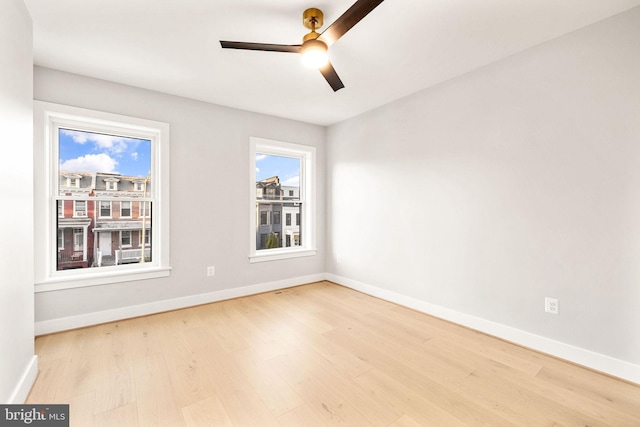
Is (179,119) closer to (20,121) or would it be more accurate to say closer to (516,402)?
(20,121)

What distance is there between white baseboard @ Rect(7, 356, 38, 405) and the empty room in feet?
0.05

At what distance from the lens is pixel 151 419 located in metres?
1.58

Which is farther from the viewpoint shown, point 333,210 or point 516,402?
point 333,210

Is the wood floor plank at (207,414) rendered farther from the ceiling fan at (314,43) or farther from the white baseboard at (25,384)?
the ceiling fan at (314,43)

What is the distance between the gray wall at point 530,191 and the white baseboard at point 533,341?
0.05 metres

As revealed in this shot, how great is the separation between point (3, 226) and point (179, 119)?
218 cm

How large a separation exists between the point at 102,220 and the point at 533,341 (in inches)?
171

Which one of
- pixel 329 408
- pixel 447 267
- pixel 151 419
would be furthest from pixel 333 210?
pixel 151 419

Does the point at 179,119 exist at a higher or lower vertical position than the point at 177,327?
higher

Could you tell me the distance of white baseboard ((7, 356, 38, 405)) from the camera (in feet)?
5.20

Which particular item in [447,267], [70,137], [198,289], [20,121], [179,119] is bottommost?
[198,289]

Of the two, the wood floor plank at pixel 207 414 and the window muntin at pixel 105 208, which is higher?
the window muntin at pixel 105 208

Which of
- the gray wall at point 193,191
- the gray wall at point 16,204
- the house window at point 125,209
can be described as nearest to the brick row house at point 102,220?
the house window at point 125,209

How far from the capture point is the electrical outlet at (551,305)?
7.51 ft
